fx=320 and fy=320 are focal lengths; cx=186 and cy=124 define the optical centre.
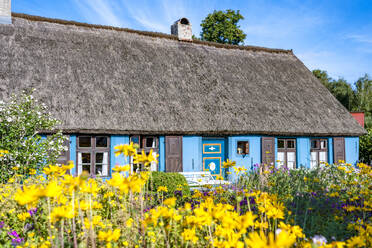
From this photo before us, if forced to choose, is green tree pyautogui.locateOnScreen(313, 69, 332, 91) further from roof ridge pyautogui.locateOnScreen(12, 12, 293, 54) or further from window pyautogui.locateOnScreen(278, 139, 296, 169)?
window pyautogui.locateOnScreen(278, 139, 296, 169)

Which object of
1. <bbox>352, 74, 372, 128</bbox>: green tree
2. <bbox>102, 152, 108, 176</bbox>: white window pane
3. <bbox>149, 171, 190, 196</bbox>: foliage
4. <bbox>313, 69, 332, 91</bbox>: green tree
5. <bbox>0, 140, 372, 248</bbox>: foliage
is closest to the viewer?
<bbox>0, 140, 372, 248</bbox>: foliage

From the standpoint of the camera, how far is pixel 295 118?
12.2 meters

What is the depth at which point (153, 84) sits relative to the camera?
11.1 metres

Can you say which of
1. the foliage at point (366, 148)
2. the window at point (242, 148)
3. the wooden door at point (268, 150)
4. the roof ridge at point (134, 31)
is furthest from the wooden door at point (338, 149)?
the roof ridge at point (134, 31)

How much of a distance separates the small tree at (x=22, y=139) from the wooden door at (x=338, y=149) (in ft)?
34.4

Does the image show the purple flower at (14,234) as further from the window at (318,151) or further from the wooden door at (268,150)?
the window at (318,151)

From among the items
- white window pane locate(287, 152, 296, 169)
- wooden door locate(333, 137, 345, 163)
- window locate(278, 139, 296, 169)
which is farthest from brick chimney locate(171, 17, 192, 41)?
wooden door locate(333, 137, 345, 163)

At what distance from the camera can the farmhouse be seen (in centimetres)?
932

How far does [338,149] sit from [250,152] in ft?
13.6

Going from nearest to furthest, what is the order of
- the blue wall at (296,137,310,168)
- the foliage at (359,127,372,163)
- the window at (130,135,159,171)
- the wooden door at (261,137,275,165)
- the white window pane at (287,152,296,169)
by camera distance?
the window at (130,135,159,171), the wooden door at (261,137,275,165), the blue wall at (296,137,310,168), the white window pane at (287,152,296,169), the foliage at (359,127,372,163)

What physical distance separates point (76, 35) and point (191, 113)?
5146mm

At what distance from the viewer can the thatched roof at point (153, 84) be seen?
9344 mm

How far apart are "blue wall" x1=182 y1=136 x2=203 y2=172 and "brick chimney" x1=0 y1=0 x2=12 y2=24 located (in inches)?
282

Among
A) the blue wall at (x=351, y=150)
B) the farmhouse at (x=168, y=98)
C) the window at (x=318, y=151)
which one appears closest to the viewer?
the farmhouse at (x=168, y=98)
